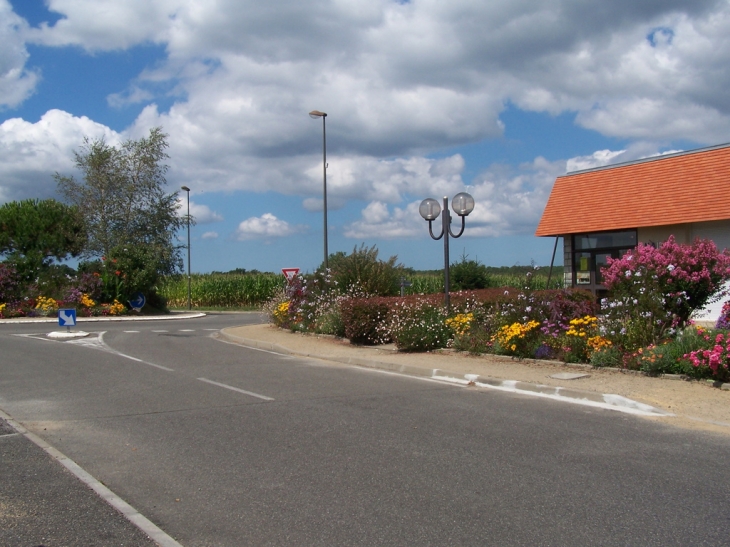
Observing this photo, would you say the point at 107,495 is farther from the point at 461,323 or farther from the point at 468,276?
the point at 468,276

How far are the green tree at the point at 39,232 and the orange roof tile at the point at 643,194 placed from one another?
2758cm

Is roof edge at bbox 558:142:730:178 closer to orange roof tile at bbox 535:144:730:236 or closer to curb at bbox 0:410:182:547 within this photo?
orange roof tile at bbox 535:144:730:236

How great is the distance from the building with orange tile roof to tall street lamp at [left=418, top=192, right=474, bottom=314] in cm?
584

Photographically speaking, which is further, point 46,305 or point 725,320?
point 46,305

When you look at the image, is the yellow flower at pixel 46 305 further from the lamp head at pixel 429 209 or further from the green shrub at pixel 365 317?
the lamp head at pixel 429 209

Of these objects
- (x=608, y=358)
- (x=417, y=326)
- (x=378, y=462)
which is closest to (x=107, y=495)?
(x=378, y=462)

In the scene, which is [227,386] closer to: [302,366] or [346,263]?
[302,366]

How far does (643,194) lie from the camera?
19.8 meters

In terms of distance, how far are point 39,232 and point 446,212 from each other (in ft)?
99.8

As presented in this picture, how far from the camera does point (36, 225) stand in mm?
39094

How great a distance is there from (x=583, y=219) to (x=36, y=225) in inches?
1227

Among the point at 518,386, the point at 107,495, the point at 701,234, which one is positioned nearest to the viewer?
the point at 107,495

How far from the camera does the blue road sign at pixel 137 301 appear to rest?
37344 millimetres

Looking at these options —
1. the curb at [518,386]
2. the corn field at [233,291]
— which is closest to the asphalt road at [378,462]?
the curb at [518,386]
